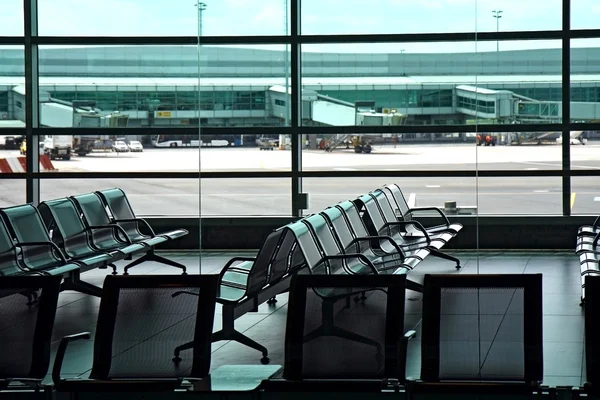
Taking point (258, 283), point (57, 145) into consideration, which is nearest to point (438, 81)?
point (258, 283)

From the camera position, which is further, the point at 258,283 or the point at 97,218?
the point at 97,218

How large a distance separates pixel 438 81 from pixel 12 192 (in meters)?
3.91

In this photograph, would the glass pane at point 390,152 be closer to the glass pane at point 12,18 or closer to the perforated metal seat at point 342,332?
the glass pane at point 12,18

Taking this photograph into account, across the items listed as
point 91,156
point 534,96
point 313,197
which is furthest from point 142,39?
point 534,96

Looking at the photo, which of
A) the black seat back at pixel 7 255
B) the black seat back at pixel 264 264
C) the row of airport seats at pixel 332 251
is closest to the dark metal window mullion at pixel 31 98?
the black seat back at pixel 7 255

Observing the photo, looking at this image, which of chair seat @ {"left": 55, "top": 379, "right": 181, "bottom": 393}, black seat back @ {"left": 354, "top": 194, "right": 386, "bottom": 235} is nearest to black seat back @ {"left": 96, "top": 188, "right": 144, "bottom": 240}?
black seat back @ {"left": 354, "top": 194, "right": 386, "bottom": 235}

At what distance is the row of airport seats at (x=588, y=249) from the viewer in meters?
6.18

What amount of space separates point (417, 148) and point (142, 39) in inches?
95.0

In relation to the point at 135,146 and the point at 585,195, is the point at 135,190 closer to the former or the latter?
the point at 135,146

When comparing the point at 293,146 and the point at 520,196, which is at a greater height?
the point at 293,146

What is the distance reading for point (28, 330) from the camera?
374 centimetres

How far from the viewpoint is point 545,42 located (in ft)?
25.1

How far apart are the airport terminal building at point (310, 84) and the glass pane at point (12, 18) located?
0.17m

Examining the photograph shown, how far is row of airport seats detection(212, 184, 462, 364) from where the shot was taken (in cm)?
542
